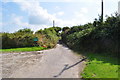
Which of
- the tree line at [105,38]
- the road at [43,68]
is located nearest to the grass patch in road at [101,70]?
the road at [43,68]

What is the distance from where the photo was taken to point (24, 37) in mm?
18703

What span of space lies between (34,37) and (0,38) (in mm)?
6338

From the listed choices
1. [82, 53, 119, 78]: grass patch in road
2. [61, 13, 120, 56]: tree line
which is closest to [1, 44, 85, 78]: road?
[82, 53, 119, 78]: grass patch in road

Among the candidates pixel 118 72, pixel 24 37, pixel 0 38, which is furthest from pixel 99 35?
pixel 0 38

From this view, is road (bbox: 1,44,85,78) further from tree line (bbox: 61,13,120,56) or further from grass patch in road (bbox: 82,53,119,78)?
tree line (bbox: 61,13,120,56)

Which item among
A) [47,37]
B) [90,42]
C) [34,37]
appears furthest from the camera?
[47,37]

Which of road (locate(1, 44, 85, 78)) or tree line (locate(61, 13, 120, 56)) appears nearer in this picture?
→ road (locate(1, 44, 85, 78))

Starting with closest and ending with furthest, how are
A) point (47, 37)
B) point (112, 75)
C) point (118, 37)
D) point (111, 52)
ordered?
1. point (112, 75)
2. point (118, 37)
3. point (111, 52)
4. point (47, 37)

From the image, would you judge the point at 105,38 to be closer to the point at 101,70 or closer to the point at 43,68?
the point at 101,70

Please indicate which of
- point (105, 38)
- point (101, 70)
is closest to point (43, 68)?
point (101, 70)

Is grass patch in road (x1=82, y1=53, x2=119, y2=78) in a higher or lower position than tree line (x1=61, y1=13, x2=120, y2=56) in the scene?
lower

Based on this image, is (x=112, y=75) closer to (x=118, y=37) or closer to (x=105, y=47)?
(x=118, y=37)

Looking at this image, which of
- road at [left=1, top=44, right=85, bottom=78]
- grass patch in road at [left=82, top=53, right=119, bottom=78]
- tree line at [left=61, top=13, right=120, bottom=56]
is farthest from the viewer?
tree line at [left=61, top=13, right=120, bottom=56]

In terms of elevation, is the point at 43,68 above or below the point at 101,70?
below
